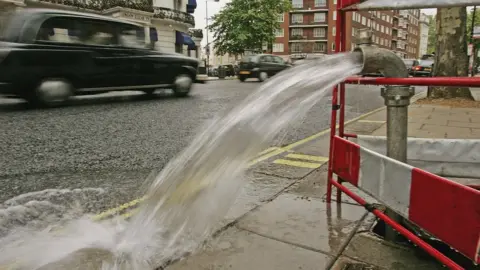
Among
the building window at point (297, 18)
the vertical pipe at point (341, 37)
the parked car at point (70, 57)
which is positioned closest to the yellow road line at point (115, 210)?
the vertical pipe at point (341, 37)

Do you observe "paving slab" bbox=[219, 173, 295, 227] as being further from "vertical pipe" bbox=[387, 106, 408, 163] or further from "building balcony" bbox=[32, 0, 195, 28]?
"building balcony" bbox=[32, 0, 195, 28]

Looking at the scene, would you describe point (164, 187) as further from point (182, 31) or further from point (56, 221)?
point (182, 31)

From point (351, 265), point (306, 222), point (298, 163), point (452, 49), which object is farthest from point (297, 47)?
point (351, 265)

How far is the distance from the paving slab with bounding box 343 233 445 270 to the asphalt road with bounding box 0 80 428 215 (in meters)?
1.30

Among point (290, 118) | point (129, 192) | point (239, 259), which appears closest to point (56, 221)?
point (129, 192)

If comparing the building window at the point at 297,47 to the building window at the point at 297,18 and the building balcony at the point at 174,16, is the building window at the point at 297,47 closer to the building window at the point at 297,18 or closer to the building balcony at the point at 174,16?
the building window at the point at 297,18

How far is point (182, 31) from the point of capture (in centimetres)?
3681

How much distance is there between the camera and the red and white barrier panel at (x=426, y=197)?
4.81 ft

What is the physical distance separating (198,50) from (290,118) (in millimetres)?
40959

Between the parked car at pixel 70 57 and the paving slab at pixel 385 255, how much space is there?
741cm

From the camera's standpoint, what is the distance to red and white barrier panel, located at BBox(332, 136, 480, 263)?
1466 millimetres

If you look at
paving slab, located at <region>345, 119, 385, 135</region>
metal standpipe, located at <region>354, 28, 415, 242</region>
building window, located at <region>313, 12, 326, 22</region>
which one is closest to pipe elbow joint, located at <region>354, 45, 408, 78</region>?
metal standpipe, located at <region>354, 28, 415, 242</region>

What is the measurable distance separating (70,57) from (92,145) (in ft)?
13.9

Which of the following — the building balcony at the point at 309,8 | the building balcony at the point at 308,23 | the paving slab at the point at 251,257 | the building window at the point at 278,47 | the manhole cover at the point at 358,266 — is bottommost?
the manhole cover at the point at 358,266
